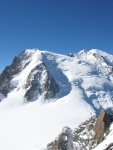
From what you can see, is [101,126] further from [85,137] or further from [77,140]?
[77,140]

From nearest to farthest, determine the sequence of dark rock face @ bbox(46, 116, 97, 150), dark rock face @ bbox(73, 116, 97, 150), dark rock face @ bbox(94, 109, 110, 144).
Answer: dark rock face @ bbox(46, 116, 97, 150), dark rock face @ bbox(94, 109, 110, 144), dark rock face @ bbox(73, 116, 97, 150)

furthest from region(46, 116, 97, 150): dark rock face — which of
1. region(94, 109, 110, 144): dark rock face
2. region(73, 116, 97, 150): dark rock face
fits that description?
region(94, 109, 110, 144): dark rock face

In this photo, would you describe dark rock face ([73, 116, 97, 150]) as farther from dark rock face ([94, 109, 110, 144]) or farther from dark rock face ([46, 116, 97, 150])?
dark rock face ([94, 109, 110, 144])

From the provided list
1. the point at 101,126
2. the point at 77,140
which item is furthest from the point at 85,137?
the point at 101,126

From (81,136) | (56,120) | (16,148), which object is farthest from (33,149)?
(81,136)

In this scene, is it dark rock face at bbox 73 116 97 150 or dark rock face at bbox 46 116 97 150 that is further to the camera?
dark rock face at bbox 73 116 97 150

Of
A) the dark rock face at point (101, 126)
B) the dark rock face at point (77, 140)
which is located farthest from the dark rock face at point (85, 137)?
the dark rock face at point (101, 126)

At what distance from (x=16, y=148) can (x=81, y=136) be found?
285 feet

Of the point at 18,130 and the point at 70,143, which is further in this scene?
the point at 18,130

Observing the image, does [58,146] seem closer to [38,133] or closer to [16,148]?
[16,148]

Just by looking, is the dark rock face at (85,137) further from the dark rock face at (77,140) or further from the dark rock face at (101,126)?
the dark rock face at (101,126)

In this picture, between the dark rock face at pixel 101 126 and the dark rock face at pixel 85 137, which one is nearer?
the dark rock face at pixel 101 126

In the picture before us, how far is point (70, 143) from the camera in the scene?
48500 mm

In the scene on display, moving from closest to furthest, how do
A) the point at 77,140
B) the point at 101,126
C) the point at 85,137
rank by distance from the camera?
1. the point at 101,126
2. the point at 85,137
3. the point at 77,140
